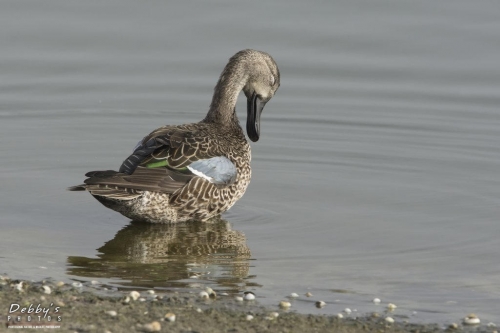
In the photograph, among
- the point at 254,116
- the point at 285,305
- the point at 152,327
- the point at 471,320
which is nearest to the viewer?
the point at 152,327

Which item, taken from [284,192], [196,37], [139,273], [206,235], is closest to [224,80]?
[284,192]

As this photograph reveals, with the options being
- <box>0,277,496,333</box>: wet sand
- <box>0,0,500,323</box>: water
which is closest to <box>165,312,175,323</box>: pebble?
<box>0,277,496,333</box>: wet sand

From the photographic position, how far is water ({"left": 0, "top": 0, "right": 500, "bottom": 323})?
28.2ft

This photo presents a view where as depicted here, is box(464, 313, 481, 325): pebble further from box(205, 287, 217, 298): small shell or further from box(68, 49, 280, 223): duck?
box(68, 49, 280, 223): duck

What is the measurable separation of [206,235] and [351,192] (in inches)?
72.0

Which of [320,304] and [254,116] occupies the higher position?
[254,116]

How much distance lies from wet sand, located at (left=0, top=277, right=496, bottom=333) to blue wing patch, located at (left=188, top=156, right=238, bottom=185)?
8.02 feet

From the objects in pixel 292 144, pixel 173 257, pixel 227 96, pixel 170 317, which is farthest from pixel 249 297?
pixel 292 144

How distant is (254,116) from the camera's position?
11.5 meters

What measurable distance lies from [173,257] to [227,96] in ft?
8.66

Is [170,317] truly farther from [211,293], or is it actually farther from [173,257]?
[173,257]

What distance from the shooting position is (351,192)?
1097 centimetres

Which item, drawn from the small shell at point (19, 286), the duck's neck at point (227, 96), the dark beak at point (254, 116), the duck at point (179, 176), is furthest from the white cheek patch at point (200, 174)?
the small shell at point (19, 286)

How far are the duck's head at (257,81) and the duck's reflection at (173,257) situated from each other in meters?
1.55
